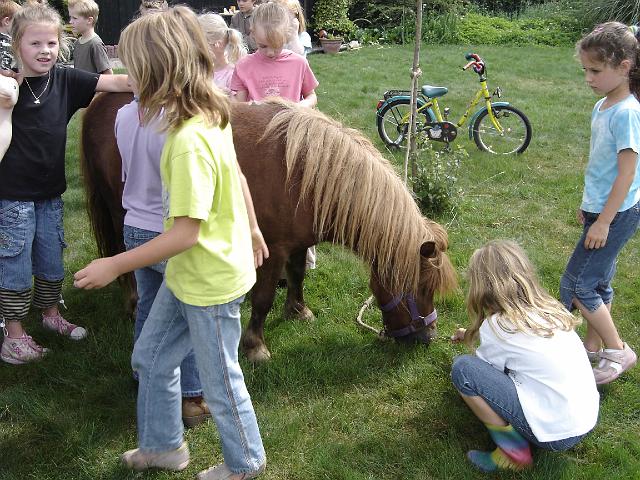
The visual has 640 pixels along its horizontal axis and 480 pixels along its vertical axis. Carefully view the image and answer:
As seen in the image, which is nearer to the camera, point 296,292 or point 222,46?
point 296,292

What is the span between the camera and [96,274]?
1.95m

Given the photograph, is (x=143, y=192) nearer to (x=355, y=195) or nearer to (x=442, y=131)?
(x=355, y=195)

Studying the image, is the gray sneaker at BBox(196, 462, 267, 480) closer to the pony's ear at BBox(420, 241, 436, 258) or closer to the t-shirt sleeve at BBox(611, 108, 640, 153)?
the pony's ear at BBox(420, 241, 436, 258)

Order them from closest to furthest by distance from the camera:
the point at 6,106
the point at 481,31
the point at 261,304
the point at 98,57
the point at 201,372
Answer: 1. the point at 201,372
2. the point at 6,106
3. the point at 261,304
4. the point at 98,57
5. the point at 481,31

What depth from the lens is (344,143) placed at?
3240 millimetres

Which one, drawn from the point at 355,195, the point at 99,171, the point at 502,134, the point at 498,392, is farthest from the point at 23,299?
the point at 502,134

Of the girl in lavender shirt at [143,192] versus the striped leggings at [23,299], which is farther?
the striped leggings at [23,299]

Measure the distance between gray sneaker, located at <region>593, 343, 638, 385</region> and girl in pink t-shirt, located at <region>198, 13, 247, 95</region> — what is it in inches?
105

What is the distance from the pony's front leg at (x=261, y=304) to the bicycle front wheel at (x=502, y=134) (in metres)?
4.63

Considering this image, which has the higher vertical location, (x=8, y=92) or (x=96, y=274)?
(x=8, y=92)

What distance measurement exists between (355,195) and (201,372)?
1.30 meters

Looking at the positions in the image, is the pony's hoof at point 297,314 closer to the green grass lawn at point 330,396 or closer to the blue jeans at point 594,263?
the green grass lawn at point 330,396

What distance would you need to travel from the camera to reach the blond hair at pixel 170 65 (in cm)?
197

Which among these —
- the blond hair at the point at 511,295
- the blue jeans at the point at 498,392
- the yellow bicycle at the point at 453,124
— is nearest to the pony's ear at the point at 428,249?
the blond hair at the point at 511,295
